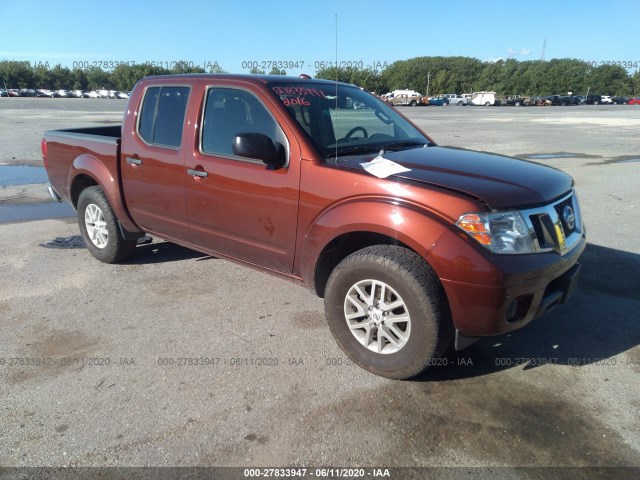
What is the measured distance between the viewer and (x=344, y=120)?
3975 millimetres

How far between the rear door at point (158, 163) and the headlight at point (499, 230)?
2447 mm

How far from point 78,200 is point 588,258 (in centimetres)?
550

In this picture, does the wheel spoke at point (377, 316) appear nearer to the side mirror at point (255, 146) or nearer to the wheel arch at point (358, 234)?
the wheel arch at point (358, 234)

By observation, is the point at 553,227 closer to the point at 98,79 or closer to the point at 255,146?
the point at 255,146

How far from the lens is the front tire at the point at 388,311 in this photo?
9.42 feet

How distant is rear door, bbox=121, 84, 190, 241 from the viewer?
4.21 meters

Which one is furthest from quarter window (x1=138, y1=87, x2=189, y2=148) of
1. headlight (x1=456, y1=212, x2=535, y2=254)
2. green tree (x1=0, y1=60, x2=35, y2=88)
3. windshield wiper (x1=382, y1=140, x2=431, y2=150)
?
green tree (x1=0, y1=60, x2=35, y2=88)

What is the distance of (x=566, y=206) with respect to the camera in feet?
10.7

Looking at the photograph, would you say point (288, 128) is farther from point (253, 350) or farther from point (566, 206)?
point (566, 206)

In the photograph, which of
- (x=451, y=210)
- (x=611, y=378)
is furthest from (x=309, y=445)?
(x=611, y=378)

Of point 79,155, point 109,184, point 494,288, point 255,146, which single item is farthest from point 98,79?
point 494,288

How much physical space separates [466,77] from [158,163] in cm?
11271

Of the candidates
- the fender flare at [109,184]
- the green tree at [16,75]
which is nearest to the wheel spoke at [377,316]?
the fender flare at [109,184]

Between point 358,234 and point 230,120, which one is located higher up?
point 230,120
